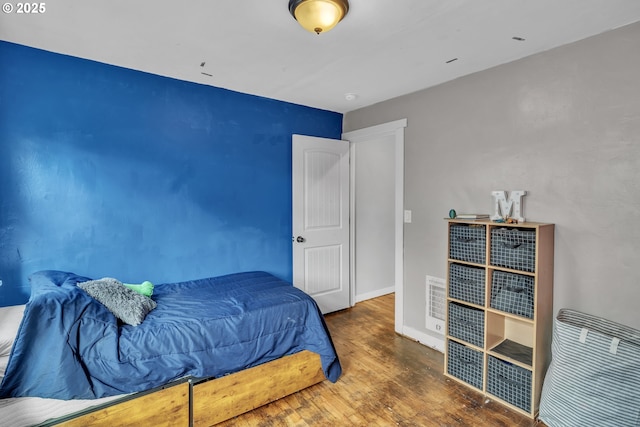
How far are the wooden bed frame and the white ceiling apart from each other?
208 centimetres

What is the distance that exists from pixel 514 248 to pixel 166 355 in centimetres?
223

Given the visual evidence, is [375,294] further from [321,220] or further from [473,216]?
[473,216]

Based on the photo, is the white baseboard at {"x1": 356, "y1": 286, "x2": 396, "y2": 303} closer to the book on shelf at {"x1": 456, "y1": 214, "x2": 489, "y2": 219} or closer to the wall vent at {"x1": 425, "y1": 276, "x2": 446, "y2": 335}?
the wall vent at {"x1": 425, "y1": 276, "x2": 446, "y2": 335}

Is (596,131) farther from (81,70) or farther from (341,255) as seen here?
(81,70)

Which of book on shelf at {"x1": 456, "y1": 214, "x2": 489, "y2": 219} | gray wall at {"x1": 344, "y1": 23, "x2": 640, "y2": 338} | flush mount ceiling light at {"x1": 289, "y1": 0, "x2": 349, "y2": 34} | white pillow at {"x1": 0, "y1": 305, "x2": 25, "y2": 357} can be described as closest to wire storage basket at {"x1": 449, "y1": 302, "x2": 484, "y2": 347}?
gray wall at {"x1": 344, "y1": 23, "x2": 640, "y2": 338}

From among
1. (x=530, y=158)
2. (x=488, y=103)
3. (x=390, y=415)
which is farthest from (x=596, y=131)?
(x=390, y=415)

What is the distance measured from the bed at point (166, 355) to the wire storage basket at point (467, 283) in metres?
1.03

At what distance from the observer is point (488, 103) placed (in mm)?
2508

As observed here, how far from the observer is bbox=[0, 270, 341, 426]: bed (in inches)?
60.4

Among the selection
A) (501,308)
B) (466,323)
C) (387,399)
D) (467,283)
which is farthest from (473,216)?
(387,399)

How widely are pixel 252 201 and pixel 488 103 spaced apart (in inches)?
87.6

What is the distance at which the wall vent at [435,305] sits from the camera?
287 centimetres

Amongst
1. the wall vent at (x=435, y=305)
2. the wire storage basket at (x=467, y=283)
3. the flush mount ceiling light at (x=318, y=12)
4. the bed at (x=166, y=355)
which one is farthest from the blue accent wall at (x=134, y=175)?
the wire storage basket at (x=467, y=283)

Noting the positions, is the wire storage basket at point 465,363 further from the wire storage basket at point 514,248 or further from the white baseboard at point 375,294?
the white baseboard at point 375,294
